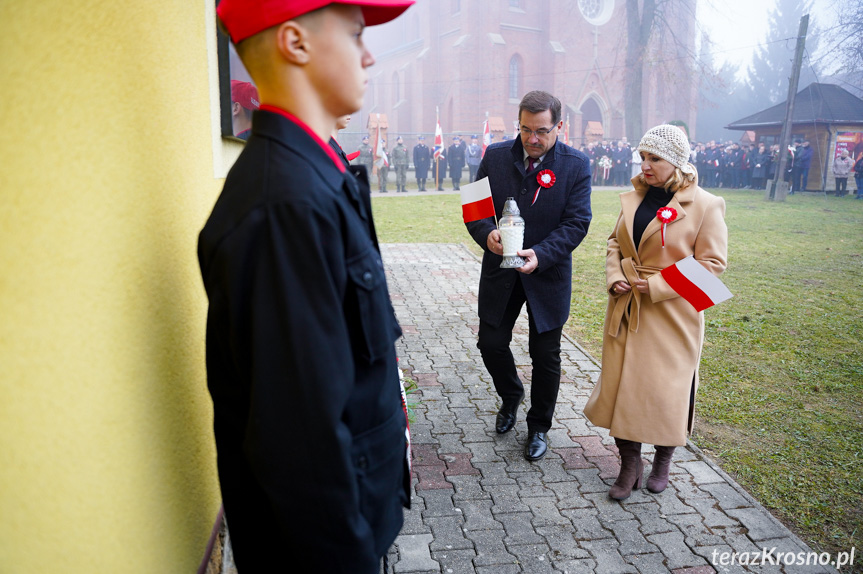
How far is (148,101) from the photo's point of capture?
1832mm

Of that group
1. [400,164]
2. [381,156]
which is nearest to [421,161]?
[400,164]

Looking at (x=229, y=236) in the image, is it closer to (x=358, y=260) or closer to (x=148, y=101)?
(x=358, y=260)

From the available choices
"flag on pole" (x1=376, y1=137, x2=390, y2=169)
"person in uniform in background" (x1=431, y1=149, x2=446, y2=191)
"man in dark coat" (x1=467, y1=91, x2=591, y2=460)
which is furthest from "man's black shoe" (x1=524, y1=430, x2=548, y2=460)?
"person in uniform in background" (x1=431, y1=149, x2=446, y2=191)

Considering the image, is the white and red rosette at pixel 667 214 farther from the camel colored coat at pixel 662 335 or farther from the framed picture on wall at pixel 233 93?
the framed picture on wall at pixel 233 93

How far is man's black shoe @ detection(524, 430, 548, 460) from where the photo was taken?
4.00m

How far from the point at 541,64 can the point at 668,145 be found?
42771 mm

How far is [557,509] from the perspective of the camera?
11.4 ft

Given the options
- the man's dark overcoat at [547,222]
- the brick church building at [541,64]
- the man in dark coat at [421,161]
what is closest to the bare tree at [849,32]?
the brick church building at [541,64]

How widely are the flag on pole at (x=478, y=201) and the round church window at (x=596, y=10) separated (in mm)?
44634

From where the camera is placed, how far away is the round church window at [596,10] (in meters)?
43.9

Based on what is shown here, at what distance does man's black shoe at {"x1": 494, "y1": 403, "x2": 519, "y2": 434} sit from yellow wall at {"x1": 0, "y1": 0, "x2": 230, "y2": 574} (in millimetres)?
2484

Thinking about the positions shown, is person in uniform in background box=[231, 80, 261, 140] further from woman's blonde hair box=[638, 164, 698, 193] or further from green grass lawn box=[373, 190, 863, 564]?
green grass lawn box=[373, 190, 863, 564]

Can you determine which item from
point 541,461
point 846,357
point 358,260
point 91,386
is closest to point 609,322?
point 541,461

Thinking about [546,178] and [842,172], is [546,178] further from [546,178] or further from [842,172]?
[842,172]
